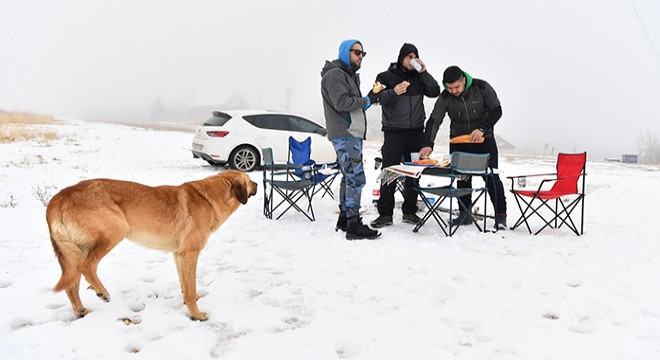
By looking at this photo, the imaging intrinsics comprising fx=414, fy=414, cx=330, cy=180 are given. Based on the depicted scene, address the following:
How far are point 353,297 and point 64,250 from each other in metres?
1.90

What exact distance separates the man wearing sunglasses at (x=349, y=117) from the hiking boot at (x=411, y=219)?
2.84ft

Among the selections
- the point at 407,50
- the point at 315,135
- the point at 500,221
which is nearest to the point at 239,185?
the point at 407,50

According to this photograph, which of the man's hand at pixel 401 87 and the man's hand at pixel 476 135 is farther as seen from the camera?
the man's hand at pixel 476 135

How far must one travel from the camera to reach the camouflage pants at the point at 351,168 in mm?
4648

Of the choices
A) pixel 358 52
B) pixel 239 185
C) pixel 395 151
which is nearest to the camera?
pixel 239 185

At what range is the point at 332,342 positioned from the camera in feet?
7.91

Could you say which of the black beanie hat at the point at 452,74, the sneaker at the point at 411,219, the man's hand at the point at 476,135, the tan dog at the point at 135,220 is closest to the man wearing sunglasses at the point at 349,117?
the sneaker at the point at 411,219

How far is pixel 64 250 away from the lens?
2.45 metres

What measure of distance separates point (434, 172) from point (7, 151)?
502 inches

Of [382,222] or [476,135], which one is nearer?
[476,135]

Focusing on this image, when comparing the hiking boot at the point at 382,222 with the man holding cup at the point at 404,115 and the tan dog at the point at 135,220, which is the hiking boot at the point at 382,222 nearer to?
the man holding cup at the point at 404,115

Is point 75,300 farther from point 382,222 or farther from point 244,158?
point 244,158

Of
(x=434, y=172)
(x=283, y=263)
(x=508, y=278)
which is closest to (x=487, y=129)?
(x=434, y=172)

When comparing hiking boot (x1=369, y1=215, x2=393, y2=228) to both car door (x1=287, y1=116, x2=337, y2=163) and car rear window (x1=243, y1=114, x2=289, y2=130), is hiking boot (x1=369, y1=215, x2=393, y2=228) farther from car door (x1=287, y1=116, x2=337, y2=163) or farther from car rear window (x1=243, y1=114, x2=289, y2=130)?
car rear window (x1=243, y1=114, x2=289, y2=130)
